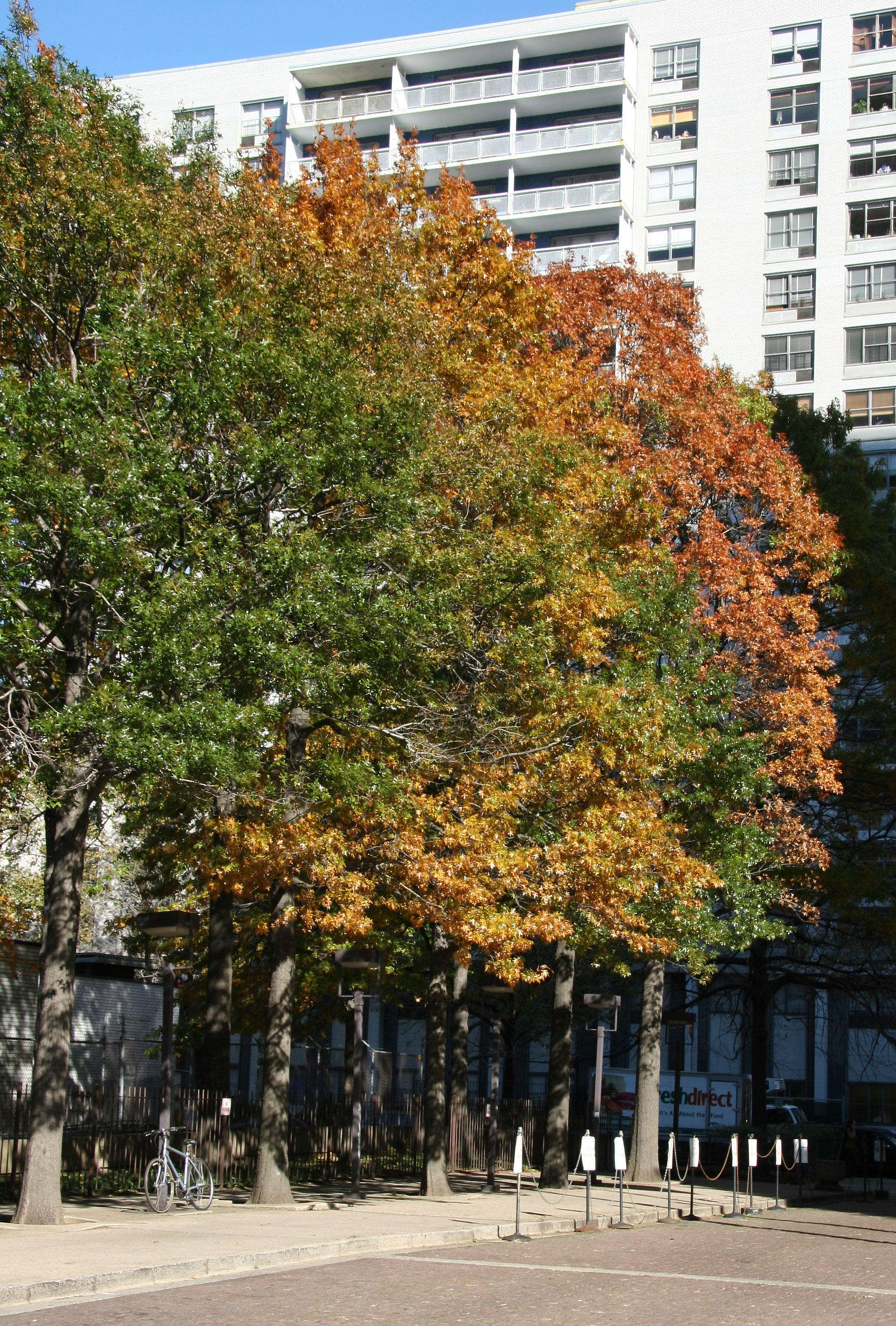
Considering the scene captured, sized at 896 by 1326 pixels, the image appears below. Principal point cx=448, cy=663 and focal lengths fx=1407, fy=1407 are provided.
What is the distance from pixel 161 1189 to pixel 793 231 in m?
49.5

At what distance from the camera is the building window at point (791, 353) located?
5575 cm

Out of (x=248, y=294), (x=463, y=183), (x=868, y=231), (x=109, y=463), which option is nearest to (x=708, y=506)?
(x=463, y=183)

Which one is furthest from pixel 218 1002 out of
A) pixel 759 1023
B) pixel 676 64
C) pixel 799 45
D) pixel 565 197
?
pixel 676 64

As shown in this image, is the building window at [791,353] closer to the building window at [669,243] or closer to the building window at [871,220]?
the building window at [871,220]

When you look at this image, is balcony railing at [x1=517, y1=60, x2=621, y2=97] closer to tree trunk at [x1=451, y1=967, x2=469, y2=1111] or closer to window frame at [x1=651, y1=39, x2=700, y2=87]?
window frame at [x1=651, y1=39, x2=700, y2=87]

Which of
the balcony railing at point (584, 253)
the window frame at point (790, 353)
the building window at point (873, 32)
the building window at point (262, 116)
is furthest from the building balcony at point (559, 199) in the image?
the building window at point (262, 116)

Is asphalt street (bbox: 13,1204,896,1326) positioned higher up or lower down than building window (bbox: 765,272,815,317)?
lower down

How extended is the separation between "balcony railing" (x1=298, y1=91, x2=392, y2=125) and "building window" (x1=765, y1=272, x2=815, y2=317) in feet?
61.7

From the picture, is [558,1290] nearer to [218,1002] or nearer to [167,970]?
[167,970]

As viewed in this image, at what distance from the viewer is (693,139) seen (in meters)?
59.8

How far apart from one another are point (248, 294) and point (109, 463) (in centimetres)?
340

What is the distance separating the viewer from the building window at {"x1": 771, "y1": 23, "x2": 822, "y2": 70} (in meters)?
57.6

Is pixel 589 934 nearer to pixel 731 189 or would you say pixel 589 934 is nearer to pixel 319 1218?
pixel 319 1218

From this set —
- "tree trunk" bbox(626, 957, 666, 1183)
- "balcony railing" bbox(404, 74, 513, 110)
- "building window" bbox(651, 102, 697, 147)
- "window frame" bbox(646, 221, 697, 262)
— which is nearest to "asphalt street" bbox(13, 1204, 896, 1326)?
"tree trunk" bbox(626, 957, 666, 1183)
